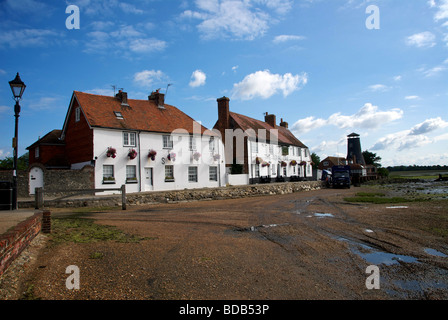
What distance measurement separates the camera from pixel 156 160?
26609 mm

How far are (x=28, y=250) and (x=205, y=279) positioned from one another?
416 cm

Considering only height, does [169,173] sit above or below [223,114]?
below

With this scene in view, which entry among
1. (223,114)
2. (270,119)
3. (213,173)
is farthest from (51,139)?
(270,119)

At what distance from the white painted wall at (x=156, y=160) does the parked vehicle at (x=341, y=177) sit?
723 inches

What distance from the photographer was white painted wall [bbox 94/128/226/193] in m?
23.4

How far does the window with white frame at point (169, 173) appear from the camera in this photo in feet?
89.7

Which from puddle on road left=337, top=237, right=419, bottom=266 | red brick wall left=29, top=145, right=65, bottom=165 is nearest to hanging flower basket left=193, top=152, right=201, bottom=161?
red brick wall left=29, top=145, right=65, bottom=165

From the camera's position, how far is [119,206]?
19672 millimetres

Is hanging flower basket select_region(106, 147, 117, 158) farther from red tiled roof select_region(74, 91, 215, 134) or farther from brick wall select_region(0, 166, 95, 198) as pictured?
red tiled roof select_region(74, 91, 215, 134)

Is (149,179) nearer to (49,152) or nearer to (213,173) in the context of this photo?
(213,173)

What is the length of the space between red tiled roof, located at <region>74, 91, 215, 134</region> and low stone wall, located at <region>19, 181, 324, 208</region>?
6671mm

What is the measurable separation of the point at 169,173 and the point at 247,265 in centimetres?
2192

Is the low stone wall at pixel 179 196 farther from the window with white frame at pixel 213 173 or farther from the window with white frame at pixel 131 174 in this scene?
the window with white frame at pixel 213 173
